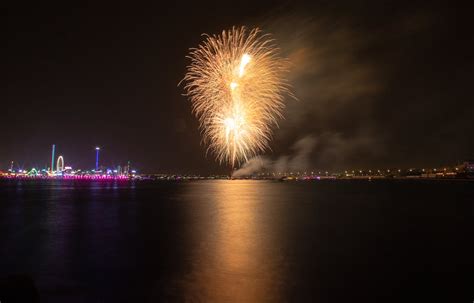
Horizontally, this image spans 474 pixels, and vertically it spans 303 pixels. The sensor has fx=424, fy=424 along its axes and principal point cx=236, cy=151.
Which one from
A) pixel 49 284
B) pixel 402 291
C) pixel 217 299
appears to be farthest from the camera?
pixel 49 284

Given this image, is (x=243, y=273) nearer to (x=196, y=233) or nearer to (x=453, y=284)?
(x=453, y=284)

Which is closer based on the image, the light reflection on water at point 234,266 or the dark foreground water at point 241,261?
the light reflection on water at point 234,266

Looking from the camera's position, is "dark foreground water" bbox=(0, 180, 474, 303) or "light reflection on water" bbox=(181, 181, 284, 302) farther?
"dark foreground water" bbox=(0, 180, 474, 303)

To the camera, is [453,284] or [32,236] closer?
[453,284]

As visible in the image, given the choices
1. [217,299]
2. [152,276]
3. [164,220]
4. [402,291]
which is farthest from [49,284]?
[164,220]

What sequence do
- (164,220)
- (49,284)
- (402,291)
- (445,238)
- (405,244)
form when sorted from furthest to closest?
(164,220), (445,238), (405,244), (49,284), (402,291)

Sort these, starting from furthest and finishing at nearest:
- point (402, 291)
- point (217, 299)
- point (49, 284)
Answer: point (49, 284) < point (402, 291) < point (217, 299)

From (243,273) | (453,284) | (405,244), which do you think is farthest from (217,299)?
(405,244)

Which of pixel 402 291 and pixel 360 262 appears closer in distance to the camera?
pixel 402 291

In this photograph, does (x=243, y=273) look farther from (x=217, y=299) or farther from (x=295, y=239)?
(x=295, y=239)

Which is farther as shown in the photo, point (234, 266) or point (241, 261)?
point (241, 261)
